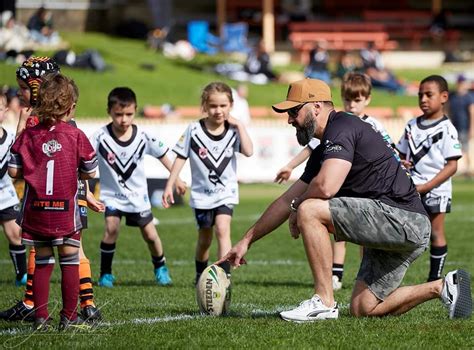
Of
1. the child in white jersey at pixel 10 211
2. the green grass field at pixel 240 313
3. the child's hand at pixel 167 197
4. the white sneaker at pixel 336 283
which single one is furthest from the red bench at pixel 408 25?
the child in white jersey at pixel 10 211

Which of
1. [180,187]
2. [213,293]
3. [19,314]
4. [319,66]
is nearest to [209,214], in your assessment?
[180,187]

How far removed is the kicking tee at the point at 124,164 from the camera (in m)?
10.5

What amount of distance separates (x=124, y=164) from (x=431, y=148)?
9.68 feet

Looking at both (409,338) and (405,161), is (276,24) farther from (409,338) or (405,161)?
(409,338)

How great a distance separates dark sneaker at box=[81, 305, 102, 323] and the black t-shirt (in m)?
1.84

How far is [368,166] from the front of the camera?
24.3 ft

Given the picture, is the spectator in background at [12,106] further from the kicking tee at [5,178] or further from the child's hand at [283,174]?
the child's hand at [283,174]

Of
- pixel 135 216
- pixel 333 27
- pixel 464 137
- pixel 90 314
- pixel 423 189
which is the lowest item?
pixel 464 137

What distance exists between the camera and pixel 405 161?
10.3 meters

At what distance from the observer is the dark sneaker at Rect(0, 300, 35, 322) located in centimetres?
785

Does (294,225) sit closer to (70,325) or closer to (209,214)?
(70,325)

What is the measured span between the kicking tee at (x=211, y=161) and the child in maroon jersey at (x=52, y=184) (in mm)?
3419

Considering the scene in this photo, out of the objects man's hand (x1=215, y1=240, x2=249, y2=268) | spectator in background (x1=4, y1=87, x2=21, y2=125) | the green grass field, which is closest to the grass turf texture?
spectator in background (x1=4, y1=87, x2=21, y2=125)

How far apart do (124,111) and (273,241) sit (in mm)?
4742
